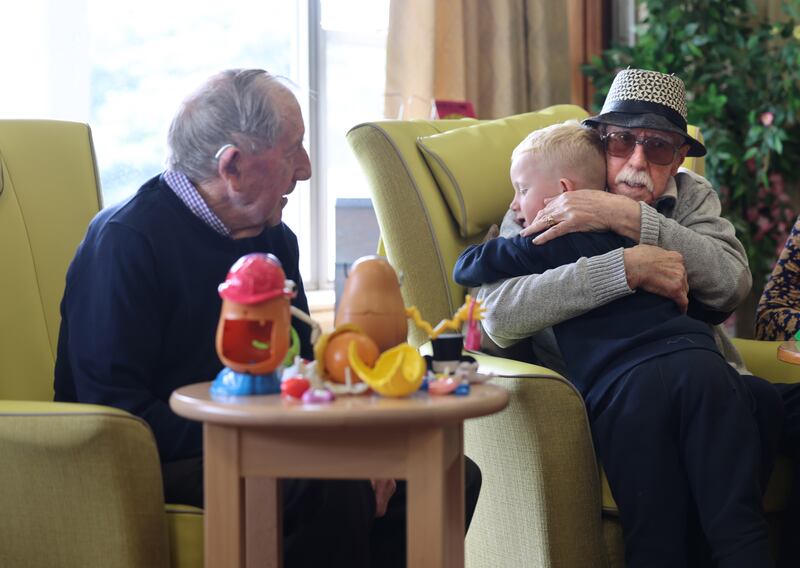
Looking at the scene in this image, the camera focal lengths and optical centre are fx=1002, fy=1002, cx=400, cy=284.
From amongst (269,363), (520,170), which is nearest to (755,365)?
(520,170)

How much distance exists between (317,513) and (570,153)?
0.90m

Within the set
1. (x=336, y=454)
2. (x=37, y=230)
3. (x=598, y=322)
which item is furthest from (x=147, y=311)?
(x=598, y=322)

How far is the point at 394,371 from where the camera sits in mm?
1182

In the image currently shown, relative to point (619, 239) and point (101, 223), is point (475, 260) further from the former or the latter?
point (101, 223)

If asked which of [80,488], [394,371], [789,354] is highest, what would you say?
[394,371]

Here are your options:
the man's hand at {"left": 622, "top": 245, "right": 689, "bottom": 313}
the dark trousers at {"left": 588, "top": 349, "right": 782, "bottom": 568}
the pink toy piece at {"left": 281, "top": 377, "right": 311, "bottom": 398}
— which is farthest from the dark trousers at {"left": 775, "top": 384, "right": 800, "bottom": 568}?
the pink toy piece at {"left": 281, "top": 377, "right": 311, "bottom": 398}

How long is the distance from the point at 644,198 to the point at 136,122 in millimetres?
1731

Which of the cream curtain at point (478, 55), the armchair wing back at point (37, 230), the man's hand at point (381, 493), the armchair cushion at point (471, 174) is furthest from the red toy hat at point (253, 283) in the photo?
the cream curtain at point (478, 55)

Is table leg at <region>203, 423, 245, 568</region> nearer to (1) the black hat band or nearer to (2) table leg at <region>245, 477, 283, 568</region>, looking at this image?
(2) table leg at <region>245, 477, 283, 568</region>

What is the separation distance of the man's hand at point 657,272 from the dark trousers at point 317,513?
64cm

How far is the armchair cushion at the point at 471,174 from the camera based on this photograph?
6.97ft

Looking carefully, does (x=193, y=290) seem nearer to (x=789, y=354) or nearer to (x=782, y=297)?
(x=789, y=354)

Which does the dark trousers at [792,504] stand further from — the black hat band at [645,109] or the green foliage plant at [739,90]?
the green foliage plant at [739,90]

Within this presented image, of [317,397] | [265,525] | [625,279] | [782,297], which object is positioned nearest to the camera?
[317,397]
